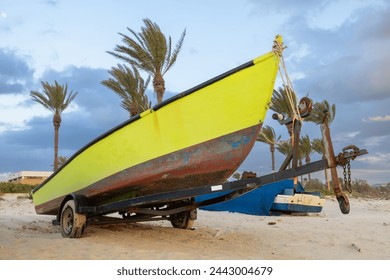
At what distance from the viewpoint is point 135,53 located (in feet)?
52.9

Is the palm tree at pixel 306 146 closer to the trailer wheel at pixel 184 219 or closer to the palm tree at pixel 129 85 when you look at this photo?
the palm tree at pixel 129 85

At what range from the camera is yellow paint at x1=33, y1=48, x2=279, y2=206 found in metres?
5.03

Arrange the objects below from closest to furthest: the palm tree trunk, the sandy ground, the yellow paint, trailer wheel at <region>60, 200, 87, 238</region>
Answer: the sandy ground
the yellow paint
trailer wheel at <region>60, 200, 87, 238</region>
the palm tree trunk

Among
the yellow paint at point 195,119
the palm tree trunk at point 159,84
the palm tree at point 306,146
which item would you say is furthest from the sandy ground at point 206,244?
the palm tree at point 306,146

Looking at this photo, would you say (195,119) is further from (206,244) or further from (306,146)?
(306,146)

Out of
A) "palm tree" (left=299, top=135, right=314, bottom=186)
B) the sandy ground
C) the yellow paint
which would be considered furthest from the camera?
"palm tree" (left=299, top=135, right=314, bottom=186)

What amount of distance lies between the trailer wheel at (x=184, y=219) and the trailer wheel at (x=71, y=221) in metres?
1.93

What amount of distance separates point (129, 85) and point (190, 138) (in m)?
15.1

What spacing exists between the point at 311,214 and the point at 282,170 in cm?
815

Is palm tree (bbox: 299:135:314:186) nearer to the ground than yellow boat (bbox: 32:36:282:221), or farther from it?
farther from it

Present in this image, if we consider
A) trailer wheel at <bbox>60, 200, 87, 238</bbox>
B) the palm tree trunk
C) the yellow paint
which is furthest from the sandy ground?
the palm tree trunk

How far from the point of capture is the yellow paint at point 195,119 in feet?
16.5

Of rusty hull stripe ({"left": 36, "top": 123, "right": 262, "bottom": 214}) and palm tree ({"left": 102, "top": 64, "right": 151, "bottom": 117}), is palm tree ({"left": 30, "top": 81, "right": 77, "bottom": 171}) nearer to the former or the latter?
palm tree ({"left": 102, "top": 64, "right": 151, "bottom": 117})
